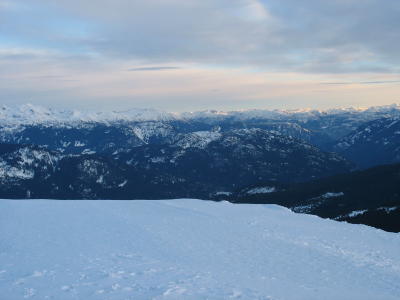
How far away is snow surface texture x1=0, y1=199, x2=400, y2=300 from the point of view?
20.6m

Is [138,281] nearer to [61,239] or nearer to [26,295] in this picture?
[26,295]

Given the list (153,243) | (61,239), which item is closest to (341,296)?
(153,243)

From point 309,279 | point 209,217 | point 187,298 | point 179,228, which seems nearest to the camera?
point 187,298

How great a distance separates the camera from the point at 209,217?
38.0m

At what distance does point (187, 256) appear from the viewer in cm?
2628

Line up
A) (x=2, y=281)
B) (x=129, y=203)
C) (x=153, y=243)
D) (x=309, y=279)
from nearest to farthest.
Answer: (x=2, y=281)
(x=309, y=279)
(x=153, y=243)
(x=129, y=203)

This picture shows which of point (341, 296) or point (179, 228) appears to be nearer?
point (341, 296)

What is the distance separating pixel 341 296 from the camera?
2052 centimetres

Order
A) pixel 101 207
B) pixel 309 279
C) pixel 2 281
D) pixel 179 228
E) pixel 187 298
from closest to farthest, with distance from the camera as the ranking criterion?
pixel 187 298 < pixel 2 281 < pixel 309 279 < pixel 179 228 < pixel 101 207

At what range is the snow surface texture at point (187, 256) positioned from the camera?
2062 centimetres

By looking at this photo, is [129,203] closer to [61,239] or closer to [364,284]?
[61,239]

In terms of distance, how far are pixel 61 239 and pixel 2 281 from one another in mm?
8157

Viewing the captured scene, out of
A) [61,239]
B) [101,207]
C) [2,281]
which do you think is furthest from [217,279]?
[101,207]

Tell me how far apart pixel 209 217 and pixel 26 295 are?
20.5m
